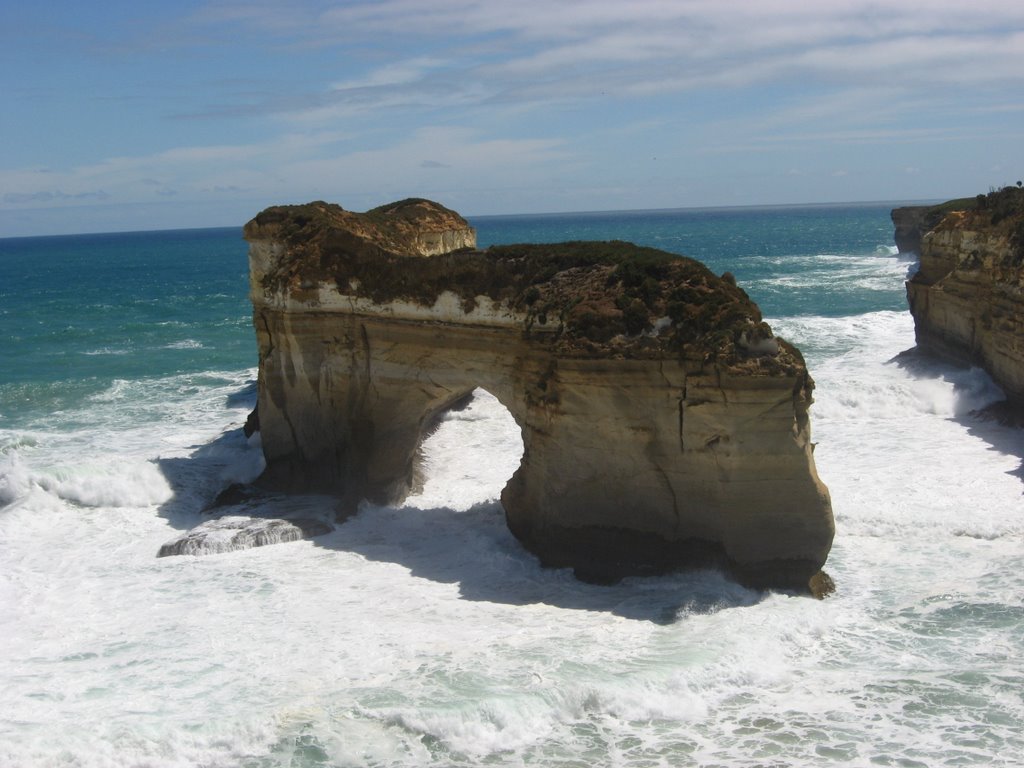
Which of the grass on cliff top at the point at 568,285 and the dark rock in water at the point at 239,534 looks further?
the dark rock in water at the point at 239,534

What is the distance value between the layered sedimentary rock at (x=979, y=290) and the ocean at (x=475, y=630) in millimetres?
2338

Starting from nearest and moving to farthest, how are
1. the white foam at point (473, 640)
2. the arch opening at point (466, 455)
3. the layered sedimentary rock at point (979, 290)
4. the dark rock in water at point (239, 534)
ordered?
1. the white foam at point (473, 640)
2. the dark rock in water at point (239, 534)
3. the arch opening at point (466, 455)
4. the layered sedimentary rock at point (979, 290)

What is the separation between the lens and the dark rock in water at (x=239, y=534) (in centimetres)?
1761

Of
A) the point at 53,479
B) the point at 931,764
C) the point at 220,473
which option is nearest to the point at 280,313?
the point at 220,473

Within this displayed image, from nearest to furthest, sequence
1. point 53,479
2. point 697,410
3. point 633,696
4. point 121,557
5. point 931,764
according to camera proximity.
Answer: point 931,764, point 633,696, point 697,410, point 121,557, point 53,479

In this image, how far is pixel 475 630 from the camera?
1440 centimetres

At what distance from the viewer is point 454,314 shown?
1839cm

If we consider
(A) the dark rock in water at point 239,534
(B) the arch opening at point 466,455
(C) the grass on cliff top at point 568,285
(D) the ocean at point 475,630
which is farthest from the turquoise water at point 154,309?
(A) the dark rock in water at point 239,534

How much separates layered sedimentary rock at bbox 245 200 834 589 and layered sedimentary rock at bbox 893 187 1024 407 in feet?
40.7

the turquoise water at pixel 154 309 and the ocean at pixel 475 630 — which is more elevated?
the turquoise water at pixel 154 309

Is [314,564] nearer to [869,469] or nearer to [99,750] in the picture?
[99,750]

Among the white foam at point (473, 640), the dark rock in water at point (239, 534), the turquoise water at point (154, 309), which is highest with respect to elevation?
the turquoise water at point (154, 309)

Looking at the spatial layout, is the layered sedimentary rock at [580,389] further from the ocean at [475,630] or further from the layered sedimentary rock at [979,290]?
the layered sedimentary rock at [979,290]

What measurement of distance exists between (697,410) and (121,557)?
9171 mm
